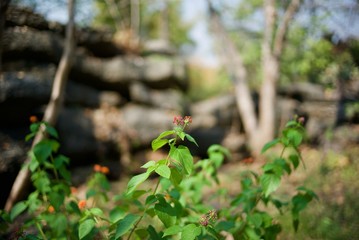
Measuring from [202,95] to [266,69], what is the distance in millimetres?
4412

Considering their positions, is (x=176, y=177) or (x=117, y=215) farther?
(x=117, y=215)

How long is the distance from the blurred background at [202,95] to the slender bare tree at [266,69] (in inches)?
1.3

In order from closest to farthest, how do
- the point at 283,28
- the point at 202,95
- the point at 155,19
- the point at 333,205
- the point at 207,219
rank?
the point at 207,219, the point at 333,205, the point at 283,28, the point at 202,95, the point at 155,19

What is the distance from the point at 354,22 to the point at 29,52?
8.12 meters

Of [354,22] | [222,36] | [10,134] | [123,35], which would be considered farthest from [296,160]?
[123,35]

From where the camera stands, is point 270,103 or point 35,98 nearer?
point 35,98

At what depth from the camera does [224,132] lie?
10664 millimetres

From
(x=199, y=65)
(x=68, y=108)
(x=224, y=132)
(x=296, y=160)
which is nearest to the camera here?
(x=296, y=160)

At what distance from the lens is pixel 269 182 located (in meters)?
2.42

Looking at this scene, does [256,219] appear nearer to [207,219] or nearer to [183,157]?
Answer: [207,219]

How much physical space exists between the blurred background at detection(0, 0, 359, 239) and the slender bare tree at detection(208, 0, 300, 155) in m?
0.03

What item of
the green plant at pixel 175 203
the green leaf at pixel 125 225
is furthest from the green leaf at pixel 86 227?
the green leaf at pixel 125 225

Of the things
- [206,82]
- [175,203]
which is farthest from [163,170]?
[206,82]

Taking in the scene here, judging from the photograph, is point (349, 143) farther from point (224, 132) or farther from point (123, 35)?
point (123, 35)
